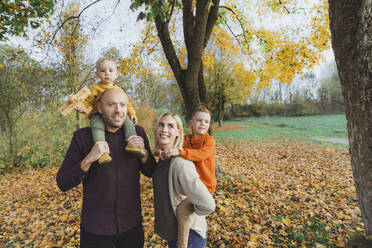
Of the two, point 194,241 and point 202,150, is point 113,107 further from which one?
point 194,241

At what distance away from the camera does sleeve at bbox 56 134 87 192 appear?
1.60 meters

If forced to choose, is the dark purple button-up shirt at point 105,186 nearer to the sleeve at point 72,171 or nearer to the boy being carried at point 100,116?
the sleeve at point 72,171

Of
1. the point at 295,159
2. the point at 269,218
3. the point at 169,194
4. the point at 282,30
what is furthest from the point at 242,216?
the point at 282,30

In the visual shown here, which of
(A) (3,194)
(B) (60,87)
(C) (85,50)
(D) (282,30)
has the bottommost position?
(A) (3,194)

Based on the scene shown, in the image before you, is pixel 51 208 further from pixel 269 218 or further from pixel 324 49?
pixel 324 49

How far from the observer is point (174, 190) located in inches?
68.0

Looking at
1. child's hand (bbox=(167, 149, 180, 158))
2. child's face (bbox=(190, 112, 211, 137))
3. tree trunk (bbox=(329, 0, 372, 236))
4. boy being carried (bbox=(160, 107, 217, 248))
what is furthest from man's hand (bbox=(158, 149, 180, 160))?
tree trunk (bbox=(329, 0, 372, 236))

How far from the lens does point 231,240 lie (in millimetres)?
3684

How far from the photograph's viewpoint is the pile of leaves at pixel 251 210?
12.3 feet

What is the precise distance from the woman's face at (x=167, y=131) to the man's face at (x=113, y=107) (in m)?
0.35

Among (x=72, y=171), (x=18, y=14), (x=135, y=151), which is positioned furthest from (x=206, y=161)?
(x=18, y=14)

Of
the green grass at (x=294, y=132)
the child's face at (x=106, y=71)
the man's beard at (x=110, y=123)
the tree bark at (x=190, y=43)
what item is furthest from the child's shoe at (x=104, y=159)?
the green grass at (x=294, y=132)

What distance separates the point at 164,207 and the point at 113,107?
3.20 feet

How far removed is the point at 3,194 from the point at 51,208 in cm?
287
